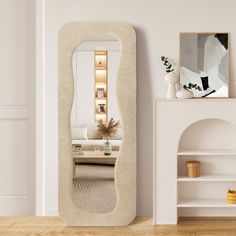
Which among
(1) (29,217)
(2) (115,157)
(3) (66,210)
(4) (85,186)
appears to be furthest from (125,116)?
(1) (29,217)

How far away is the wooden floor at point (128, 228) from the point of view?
4129 mm

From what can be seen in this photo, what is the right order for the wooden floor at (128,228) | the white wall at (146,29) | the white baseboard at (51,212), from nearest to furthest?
the wooden floor at (128,228)
the white wall at (146,29)
the white baseboard at (51,212)

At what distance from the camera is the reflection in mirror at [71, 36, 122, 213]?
4.40 metres

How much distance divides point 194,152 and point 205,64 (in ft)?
2.60

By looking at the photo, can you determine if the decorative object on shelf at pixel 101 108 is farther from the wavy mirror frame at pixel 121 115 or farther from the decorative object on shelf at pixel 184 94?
the decorative object on shelf at pixel 184 94

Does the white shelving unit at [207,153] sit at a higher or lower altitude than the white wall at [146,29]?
lower

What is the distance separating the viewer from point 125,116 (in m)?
4.40

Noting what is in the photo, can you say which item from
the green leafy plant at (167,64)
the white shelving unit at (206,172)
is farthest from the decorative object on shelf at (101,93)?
the white shelving unit at (206,172)

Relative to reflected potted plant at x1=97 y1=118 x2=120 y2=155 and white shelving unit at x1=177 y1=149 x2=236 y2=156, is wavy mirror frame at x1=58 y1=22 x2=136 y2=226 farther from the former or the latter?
white shelving unit at x1=177 y1=149 x2=236 y2=156

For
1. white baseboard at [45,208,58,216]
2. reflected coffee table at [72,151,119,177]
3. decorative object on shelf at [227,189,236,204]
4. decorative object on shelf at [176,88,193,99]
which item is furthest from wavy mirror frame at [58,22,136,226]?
decorative object on shelf at [227,189,236,204]

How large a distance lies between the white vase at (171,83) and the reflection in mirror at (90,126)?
0.46 metres

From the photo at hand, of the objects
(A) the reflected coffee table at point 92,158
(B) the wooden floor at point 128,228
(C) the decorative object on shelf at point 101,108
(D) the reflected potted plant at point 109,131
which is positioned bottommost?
(B) the wooden floor at point 128,228

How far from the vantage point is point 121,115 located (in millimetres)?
4402

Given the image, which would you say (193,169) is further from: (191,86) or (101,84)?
(101,84)
